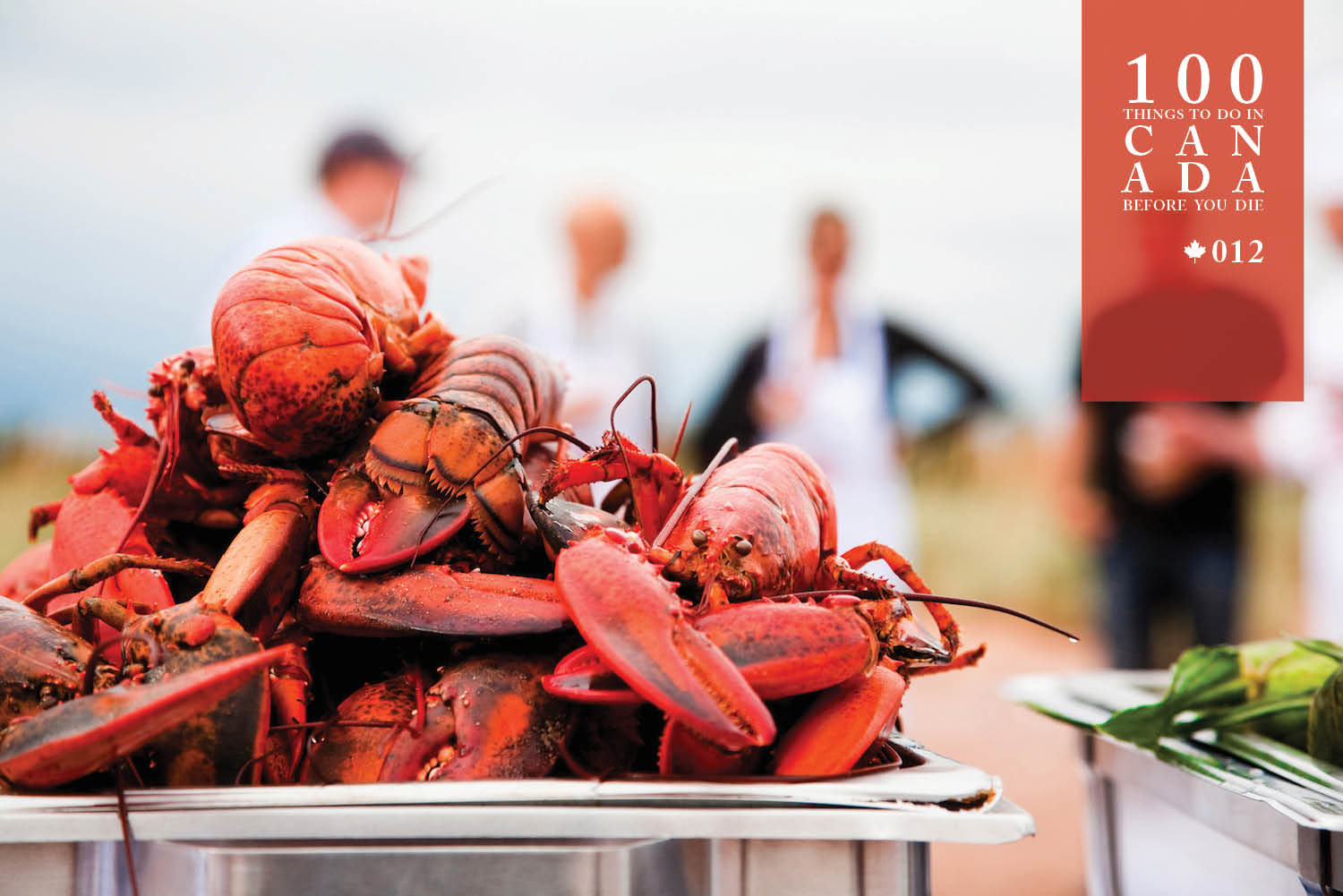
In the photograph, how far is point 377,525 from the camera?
0.98 metres

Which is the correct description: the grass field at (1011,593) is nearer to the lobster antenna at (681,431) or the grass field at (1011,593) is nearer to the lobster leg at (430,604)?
the lobster antenna at (681,431)

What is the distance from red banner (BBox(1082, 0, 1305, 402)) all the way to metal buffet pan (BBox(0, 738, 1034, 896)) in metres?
Answer: 0.70

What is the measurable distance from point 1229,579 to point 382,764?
126 inches

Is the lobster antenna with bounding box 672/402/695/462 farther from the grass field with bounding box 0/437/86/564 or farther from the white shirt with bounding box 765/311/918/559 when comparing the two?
the grass field with bounding box 0/437/86/564

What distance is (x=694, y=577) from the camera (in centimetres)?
96

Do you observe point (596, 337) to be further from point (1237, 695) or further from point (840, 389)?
point (1237, 695)

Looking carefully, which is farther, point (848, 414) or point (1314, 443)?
point (848, 414)

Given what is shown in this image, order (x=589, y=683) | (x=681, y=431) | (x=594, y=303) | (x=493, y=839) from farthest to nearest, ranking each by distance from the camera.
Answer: (x=594, y=303) → (x=681, y=431) → (x=589, y=683) → (x=493, y=839)

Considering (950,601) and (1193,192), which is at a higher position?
(1193,192)

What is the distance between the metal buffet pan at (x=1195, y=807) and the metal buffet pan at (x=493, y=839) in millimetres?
410

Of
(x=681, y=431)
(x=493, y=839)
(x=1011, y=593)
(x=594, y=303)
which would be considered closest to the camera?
(x=493, y=839)

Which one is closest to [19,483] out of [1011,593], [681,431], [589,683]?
[681,431]

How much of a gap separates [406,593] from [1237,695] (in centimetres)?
108

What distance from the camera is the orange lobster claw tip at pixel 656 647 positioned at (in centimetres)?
79
